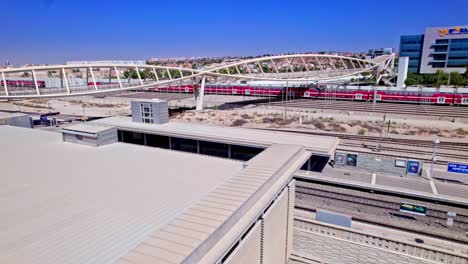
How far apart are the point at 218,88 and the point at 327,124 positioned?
3600 centimetres

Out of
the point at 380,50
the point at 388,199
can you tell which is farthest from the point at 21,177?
the point at 380,50

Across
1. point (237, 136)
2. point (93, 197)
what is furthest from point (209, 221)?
point (237, 136)

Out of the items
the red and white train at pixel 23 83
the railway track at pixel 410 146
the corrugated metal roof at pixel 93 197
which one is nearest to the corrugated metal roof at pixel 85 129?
the corrugated metal roof at pixel 93 197

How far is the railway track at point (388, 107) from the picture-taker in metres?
45.1

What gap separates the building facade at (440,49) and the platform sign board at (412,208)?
3414 inches

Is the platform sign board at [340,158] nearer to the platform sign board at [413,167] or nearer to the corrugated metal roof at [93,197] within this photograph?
the platform sign board at [413,167]

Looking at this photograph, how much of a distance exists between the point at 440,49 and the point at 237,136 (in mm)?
91691

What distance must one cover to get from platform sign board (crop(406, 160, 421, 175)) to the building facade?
8168 centimetres

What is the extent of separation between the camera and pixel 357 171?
21625 mm

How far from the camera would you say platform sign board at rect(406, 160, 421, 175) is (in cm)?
2070

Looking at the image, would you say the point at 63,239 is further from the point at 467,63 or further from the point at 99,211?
the point at 467,63

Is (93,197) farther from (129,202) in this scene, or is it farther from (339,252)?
(339,252)

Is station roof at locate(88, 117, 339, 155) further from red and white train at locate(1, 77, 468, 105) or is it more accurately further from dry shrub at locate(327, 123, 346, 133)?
red and white train at locate(1, 77, 468, 105)

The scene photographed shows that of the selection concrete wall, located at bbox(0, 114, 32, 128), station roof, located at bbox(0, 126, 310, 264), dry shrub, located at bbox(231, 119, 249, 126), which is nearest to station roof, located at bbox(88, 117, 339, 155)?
station roof, located at bbox(0, 126, 310, 264)
